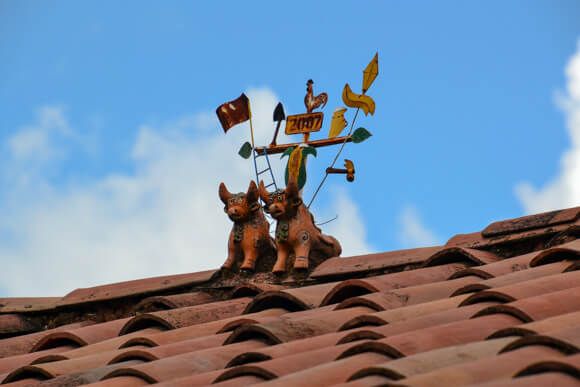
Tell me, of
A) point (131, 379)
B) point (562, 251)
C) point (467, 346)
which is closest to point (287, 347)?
point (131, 379)

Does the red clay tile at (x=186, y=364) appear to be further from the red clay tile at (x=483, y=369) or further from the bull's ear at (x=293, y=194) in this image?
the bull's ear at (x=293, y=194)

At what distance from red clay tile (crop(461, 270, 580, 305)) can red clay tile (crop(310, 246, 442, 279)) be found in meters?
1.82

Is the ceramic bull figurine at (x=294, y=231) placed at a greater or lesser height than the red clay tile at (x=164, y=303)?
greater

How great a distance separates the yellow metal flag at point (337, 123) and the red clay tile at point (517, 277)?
2994 mm

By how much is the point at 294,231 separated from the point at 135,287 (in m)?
1.22

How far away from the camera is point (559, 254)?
4.02m

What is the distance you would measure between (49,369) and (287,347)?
986mm

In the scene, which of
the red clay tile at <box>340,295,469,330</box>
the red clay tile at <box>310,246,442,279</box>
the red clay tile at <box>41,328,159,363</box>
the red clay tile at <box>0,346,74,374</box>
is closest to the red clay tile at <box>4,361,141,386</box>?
the red clay tile at <box>41,328,159,363</box>

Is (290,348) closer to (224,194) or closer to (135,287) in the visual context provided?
(224,194)

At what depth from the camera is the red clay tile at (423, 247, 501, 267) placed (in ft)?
16.1

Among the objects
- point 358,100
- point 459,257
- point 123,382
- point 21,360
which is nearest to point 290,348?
point 123,382

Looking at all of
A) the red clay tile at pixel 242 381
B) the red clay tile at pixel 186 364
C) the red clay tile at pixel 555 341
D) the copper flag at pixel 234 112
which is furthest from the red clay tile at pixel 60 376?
the copper flag at pixel 234 112

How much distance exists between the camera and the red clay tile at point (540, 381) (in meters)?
2.01

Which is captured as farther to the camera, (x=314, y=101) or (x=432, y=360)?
(x=314, y=101)
